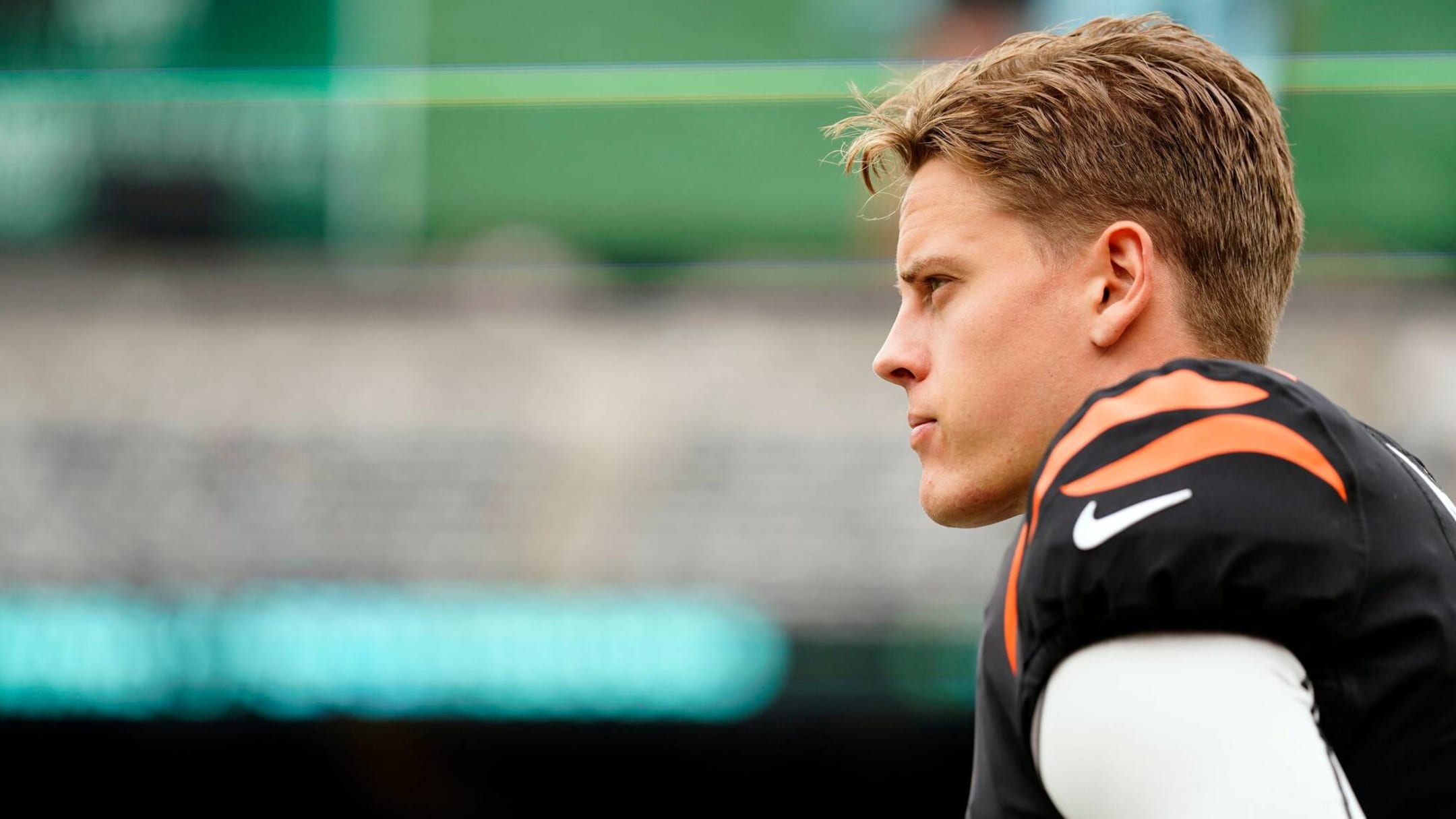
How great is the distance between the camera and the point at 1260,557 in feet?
2.96

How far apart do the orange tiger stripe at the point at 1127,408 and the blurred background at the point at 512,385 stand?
493 centimetres

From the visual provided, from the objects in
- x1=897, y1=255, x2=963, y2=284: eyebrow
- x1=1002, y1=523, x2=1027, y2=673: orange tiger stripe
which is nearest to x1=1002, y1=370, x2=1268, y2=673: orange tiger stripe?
x1=1002, y1=523, x2=1027, y2=673: orange tiger stripe

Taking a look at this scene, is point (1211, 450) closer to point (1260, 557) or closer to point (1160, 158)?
point (1260, 557)

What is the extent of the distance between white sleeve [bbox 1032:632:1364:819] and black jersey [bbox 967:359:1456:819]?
0.08 ft

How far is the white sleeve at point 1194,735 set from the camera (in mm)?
857

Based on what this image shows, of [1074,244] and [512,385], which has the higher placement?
[512,385]

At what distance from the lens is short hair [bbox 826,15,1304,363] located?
4.47 ft

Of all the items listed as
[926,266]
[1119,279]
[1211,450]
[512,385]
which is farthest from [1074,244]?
[512,385]

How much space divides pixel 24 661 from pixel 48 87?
9.25 ft

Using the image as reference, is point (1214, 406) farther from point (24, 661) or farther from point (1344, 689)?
point (24, 661)

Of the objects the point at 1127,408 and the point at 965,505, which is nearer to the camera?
the point at 1127,408

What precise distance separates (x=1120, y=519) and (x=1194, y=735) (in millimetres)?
157

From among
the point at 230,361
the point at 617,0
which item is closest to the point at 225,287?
the point at 230,361

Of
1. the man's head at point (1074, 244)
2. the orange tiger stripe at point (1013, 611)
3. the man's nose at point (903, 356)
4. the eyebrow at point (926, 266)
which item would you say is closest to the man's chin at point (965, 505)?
the man's head at point (1074, 244)
